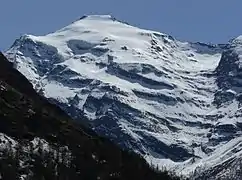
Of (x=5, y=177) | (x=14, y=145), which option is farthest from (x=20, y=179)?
(x=14, y=145)

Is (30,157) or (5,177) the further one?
(30,157)

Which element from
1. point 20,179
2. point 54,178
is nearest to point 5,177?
point 20,179

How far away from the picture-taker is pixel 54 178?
630 ft

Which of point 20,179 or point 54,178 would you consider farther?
point 54,178

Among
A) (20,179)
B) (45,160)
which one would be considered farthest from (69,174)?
(20,179)

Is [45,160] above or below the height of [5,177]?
above

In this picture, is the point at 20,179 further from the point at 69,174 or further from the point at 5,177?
the point at 69,174

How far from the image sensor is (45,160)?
195500mm

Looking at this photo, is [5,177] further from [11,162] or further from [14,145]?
[14,145]

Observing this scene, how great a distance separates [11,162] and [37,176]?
6124 mm

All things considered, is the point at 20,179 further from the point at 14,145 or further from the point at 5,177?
the point at 14,145

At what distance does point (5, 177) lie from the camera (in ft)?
580

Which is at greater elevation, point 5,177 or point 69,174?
point 69,174

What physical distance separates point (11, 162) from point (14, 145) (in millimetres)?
13187
